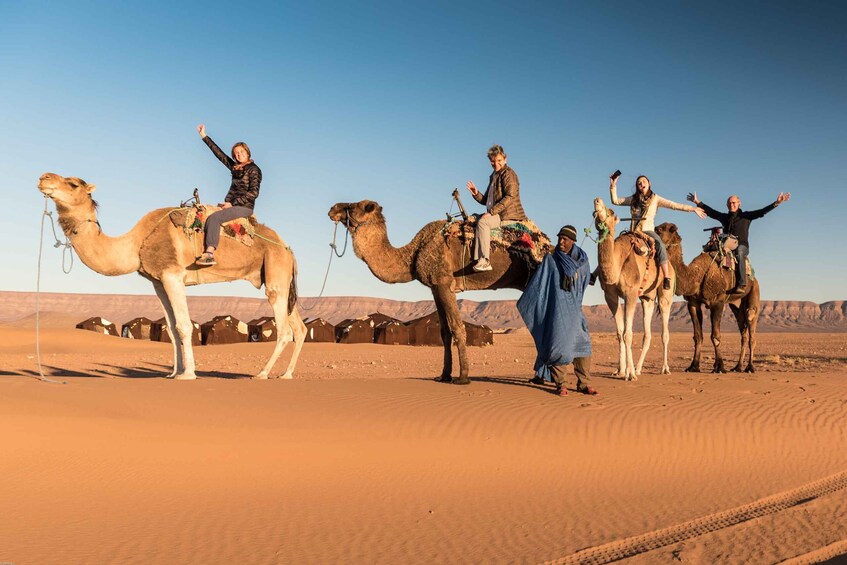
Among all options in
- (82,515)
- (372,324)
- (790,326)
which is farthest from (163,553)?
(790,326)

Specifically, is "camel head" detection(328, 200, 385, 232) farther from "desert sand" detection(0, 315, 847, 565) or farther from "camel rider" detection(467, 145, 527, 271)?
"desert sand" detection(0, 315, 847, 565)

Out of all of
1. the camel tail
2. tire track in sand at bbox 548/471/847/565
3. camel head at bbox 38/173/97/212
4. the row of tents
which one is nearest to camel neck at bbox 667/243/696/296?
the camel tail

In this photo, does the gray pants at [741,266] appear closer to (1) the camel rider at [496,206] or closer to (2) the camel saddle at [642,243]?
(2) the camel saddle at [642,243]

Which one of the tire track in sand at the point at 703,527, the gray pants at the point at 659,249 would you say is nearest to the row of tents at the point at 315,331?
the gray pants at the point at 659,249

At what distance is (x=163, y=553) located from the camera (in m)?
4.99

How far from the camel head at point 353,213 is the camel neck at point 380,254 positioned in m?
0.09

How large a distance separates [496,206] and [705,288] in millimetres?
7897

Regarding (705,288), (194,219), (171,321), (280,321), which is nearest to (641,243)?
(705,288)

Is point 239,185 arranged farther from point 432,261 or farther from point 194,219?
point 432,261

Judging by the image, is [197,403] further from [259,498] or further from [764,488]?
[764,488]

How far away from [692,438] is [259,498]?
552 cm

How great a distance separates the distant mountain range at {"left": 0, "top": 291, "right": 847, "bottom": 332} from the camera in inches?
6280

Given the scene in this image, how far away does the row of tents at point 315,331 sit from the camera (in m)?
37.9

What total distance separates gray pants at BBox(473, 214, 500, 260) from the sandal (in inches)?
165
